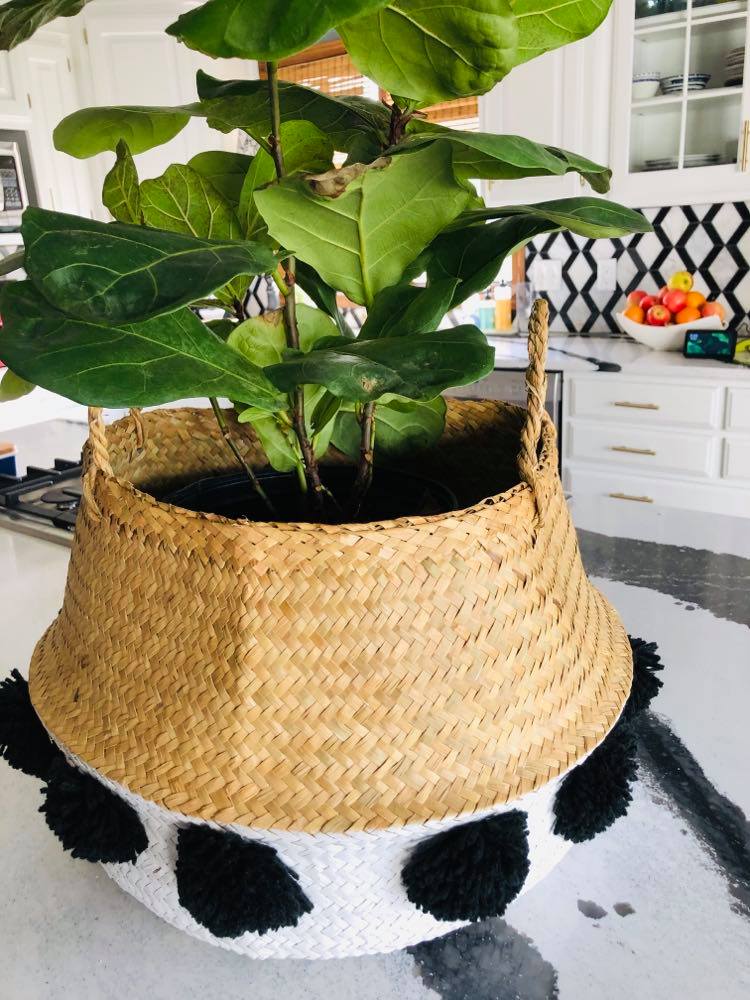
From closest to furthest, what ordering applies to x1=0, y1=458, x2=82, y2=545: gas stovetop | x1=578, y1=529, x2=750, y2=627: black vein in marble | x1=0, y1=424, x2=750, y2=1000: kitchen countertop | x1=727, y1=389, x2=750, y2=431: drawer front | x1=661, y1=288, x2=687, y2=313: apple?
x1=0, y1=424, x2=750, y2=1000: kitchen countertop < x1=578, y1=529, x2=750, y2=627: black vein in marble < x1=0, y1=458, x2=82, y2=545: gas stovetop < x1=727, y1=389, x2=750, y2=431: drawer front < x1=661, y1=288, x2=687, y2=313: apple

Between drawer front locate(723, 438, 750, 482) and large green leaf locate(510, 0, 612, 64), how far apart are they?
2517 millimetres

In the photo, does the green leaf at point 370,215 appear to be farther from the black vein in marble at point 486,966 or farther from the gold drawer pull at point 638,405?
the gold drawer pull at point 638,405

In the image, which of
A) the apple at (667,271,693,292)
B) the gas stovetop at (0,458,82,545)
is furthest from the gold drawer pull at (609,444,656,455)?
→ the gas stovetop at (0,458,82,545)

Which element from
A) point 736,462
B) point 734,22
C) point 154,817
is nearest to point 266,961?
point 154,817

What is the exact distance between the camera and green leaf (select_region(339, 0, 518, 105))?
37 cm

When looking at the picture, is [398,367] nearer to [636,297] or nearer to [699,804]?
[699,804]

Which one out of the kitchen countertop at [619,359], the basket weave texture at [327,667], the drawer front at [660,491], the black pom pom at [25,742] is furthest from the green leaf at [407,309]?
the drawer front at [660,491]

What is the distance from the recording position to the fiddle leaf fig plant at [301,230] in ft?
1.10

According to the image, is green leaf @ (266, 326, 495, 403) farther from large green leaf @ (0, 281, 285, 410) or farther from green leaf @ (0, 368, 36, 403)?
green leaf @ (0, 368, 36, 403)

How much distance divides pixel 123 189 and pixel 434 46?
19 cm

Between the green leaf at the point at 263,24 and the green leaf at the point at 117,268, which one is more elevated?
the green leaf at the point at 263,24

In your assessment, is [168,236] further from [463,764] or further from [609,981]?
[609,981]

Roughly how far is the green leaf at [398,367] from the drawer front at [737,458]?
2.59m

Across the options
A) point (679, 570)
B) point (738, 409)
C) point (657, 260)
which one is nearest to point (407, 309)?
point (679, 570)
